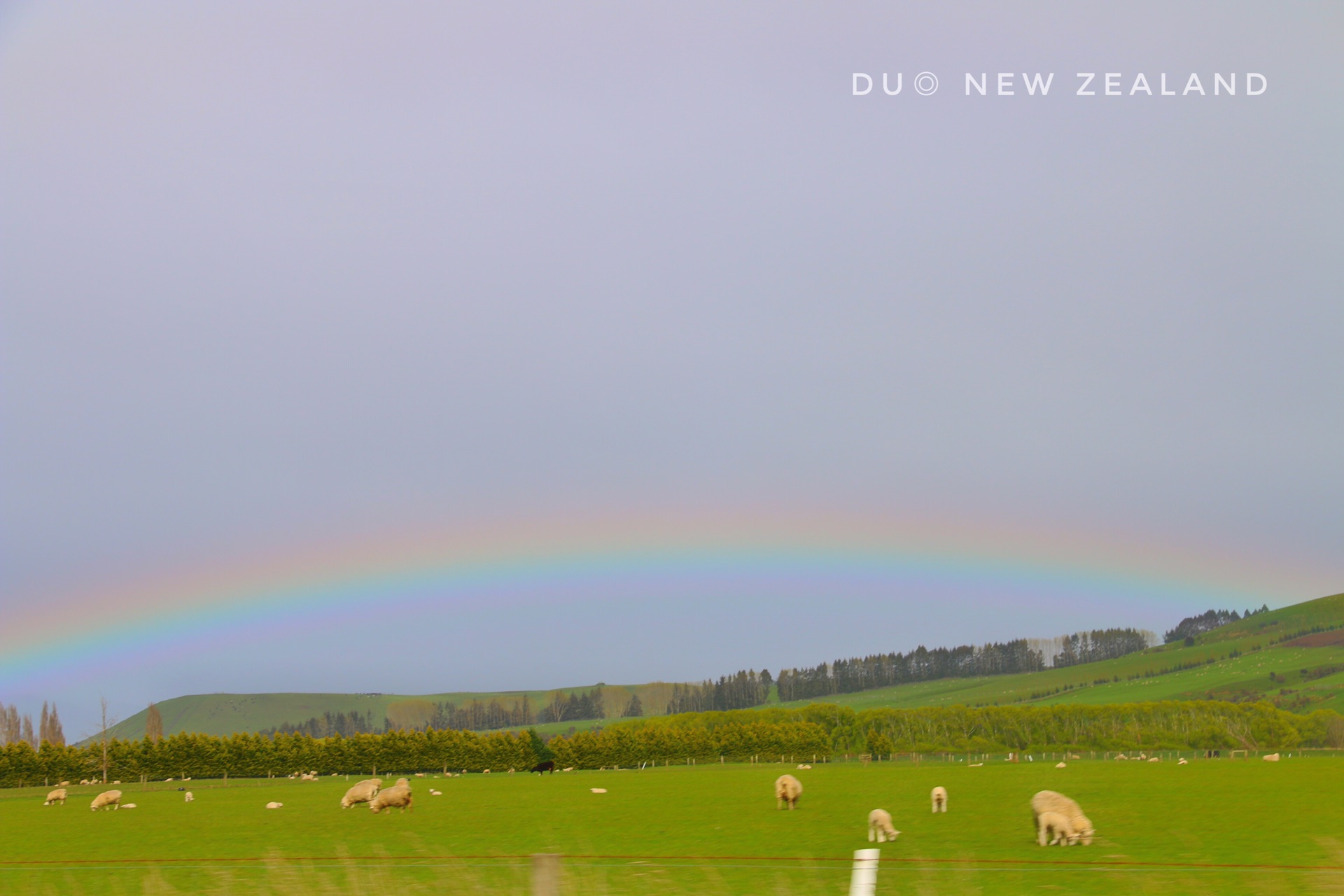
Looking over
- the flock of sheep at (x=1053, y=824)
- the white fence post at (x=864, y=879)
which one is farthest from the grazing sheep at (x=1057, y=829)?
the white fence post at (x=864, y=879)

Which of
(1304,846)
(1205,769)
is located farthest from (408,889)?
(1205,769)

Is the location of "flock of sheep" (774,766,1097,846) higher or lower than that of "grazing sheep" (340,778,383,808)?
higher

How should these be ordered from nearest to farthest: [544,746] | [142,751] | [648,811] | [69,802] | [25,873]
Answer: [25,873] < [648,811] < [69,802] < [142,751] < [544,746]

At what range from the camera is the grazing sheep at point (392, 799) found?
4378 cm

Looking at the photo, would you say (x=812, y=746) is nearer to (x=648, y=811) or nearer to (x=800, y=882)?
(x=648, y=811)

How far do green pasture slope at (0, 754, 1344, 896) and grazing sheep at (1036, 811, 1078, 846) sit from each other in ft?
1.46

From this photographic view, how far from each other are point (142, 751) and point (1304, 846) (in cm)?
10793

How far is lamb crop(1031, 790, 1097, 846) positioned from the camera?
2755 centimetres

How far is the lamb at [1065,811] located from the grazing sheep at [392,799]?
26.5 m

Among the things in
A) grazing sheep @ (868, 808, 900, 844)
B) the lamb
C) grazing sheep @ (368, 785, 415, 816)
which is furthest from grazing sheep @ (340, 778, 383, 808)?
the lamb

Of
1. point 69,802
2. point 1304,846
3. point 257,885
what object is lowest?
point 69,802

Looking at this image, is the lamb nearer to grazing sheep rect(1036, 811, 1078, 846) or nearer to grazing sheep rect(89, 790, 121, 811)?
grazing sheep rect(1036, 811, 1078, 846)

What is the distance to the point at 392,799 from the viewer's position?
44000 millimetres

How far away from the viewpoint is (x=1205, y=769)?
264ft
